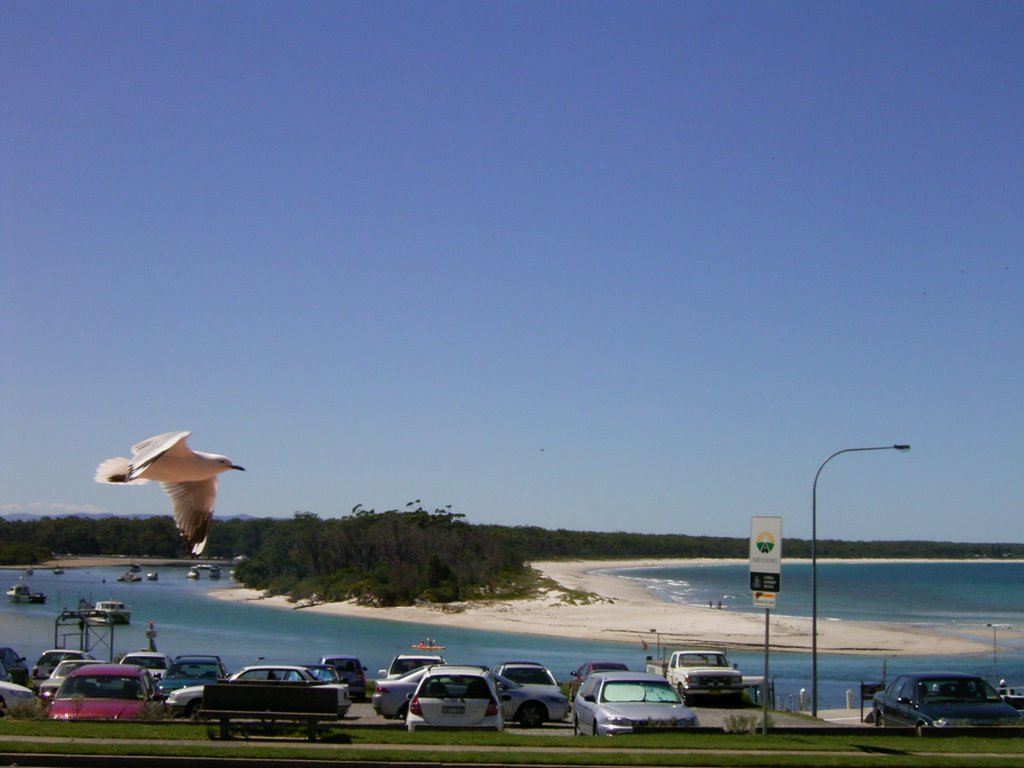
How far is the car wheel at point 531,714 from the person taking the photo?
77.2 ft

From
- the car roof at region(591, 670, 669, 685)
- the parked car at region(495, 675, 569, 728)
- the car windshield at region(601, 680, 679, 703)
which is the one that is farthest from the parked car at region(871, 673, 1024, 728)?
the parked car at region(495, 675, 569, 728)

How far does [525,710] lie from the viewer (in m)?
23.6

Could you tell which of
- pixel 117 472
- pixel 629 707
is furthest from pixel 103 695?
pixel 117 472

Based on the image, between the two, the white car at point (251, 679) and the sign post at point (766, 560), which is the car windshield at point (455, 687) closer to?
the white car at point (251, 679)

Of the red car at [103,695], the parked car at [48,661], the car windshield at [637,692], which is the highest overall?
the car windshield at [637,692]

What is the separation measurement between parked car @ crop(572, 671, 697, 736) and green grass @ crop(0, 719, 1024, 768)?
492 millimetres

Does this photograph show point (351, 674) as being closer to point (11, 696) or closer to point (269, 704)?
point (11, 696)

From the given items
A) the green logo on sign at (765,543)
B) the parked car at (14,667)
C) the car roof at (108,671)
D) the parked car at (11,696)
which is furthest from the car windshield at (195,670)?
the green logo on sign at (765,543)

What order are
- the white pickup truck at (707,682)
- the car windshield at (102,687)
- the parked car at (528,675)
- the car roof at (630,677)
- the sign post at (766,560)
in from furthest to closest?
the white pickup truck at (707,682)
the parked car at (528,675)
the car windshield at (102,687)
the car roof at (630,677)
the sign post at (766,560)

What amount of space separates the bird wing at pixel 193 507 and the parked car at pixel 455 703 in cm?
931

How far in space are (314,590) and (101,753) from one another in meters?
90.4

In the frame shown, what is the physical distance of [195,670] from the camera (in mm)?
25000

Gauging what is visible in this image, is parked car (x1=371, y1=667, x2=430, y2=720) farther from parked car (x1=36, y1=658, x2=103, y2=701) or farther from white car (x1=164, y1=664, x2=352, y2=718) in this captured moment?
parked car (x1=36, y1=658, x2=103, y2=701)

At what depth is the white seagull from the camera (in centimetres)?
813
